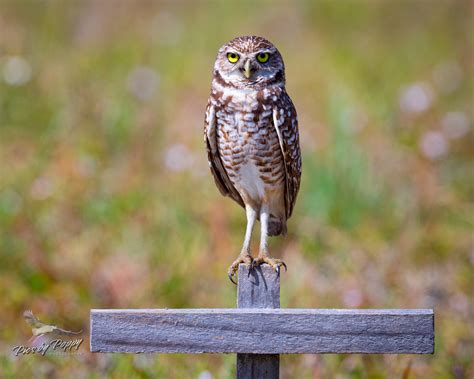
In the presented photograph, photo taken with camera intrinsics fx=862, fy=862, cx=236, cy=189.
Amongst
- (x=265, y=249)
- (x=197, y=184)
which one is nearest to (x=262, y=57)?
(x=265, y=249)

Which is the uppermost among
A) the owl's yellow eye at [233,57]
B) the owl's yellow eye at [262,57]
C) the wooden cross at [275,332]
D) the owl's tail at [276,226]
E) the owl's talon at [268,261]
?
the owl's yellow eye at [233,57]

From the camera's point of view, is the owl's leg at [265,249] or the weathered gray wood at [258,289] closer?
the weathered gray wood at [258,289]

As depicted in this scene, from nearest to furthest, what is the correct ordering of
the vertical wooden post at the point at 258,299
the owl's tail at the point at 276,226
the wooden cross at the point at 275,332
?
1. the wooden cross at the point at 275,332
2. the vertical wooden post at the point at 258,299
3. the owl's tail at the point at 276,226

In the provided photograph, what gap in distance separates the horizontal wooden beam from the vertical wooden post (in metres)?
0.11

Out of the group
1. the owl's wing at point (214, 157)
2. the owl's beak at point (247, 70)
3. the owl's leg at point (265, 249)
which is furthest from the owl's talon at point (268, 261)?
the owl's beak at point (247, 70)

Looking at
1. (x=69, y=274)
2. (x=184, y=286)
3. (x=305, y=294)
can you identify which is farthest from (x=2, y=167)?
(x=305, y=294)

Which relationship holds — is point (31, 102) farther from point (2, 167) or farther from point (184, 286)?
point (184, 286)

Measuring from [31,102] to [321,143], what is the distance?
2.66 metres

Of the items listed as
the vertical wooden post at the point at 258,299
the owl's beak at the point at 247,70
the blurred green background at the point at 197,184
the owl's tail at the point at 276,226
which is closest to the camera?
the vertical wooden post at the point at 258,299

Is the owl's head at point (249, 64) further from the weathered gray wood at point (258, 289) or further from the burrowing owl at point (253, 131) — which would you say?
the weathered gray wood at point (258, 289)

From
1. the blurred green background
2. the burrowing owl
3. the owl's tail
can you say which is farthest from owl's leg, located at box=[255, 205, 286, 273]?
the blurred green background

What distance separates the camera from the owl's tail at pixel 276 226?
391 cm

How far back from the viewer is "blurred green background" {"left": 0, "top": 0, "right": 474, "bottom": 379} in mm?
5160

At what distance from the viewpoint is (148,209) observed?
6.49 meters
